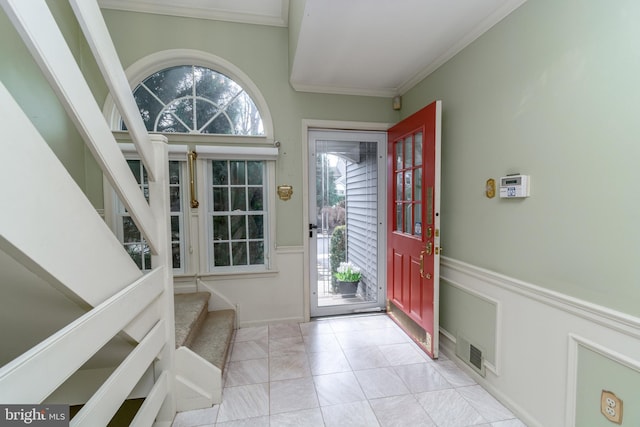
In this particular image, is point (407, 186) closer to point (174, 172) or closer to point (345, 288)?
point (345, 288)

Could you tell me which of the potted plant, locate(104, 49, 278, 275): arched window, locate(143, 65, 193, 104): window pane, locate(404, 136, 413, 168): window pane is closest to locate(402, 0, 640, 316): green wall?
locate(404, 136, 413, 168): window pane

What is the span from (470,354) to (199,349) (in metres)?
2.04

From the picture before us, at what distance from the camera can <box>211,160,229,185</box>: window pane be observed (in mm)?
2670

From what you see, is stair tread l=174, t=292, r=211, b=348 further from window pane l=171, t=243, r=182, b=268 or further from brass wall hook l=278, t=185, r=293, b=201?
brass wall hook l=278, t=185, r=293, b=201

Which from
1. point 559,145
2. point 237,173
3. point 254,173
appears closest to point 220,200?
point 237,173

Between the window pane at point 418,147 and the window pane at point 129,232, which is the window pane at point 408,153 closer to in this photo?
the window pane at point 418,147

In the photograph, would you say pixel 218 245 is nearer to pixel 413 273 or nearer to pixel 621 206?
pixel 413 273

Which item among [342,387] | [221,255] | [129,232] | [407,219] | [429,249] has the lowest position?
[342,387]

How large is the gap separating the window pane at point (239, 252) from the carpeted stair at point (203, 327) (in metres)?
0.42

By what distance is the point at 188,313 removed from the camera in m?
2.17

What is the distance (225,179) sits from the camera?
2703 mm

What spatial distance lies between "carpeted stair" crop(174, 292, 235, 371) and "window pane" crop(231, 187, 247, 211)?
901 millimetres

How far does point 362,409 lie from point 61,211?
72.8 inches

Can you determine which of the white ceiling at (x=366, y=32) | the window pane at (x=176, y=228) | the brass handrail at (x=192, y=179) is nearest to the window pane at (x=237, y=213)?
the brass handrail at (x=192, y=179)
